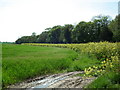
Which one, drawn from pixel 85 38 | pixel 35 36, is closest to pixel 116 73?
pixel 85 38

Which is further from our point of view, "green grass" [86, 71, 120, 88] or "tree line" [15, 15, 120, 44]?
"tree line" [15, 15, 120, 44]

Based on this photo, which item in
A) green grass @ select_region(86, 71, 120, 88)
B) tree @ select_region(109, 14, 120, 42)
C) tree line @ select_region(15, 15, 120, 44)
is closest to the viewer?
green grass @ select_region(86, 71, 120, 88)

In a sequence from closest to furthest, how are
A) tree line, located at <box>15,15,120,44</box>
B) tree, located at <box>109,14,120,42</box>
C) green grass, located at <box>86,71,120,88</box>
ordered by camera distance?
green grass, located at <box>86,71,120,88</box>, tree, located at <box>109,14,120,42</box>, tree line, located at <box>15,15,120,44</box>

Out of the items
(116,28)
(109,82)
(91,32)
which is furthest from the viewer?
(91,32)

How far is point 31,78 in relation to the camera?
24.3ft

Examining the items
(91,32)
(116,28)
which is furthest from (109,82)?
(91,32)

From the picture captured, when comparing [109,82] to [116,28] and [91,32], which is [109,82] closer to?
[116,28]

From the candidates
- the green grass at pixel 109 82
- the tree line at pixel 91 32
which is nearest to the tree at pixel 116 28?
the tree line at pixel 91 32

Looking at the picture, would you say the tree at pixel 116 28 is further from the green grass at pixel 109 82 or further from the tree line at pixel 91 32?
the green grass at pixel 109 82

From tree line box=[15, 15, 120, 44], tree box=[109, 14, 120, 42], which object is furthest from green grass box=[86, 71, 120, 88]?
tree line box=[15, 15, 120, 44]

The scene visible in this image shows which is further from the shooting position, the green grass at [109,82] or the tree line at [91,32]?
the tree line at [91,32]

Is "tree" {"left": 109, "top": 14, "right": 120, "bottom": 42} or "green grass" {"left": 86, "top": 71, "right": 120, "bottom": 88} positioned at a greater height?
"tree" {"left": 109, "top": 14, "right": 120, "bottom": 42}

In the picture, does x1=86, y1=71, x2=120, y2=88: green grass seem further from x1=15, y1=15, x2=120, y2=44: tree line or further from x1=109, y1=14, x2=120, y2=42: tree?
x1=15, y1=15, x2=120, y2=44: tree line

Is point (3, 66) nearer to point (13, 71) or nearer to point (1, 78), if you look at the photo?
point (13, 71)
